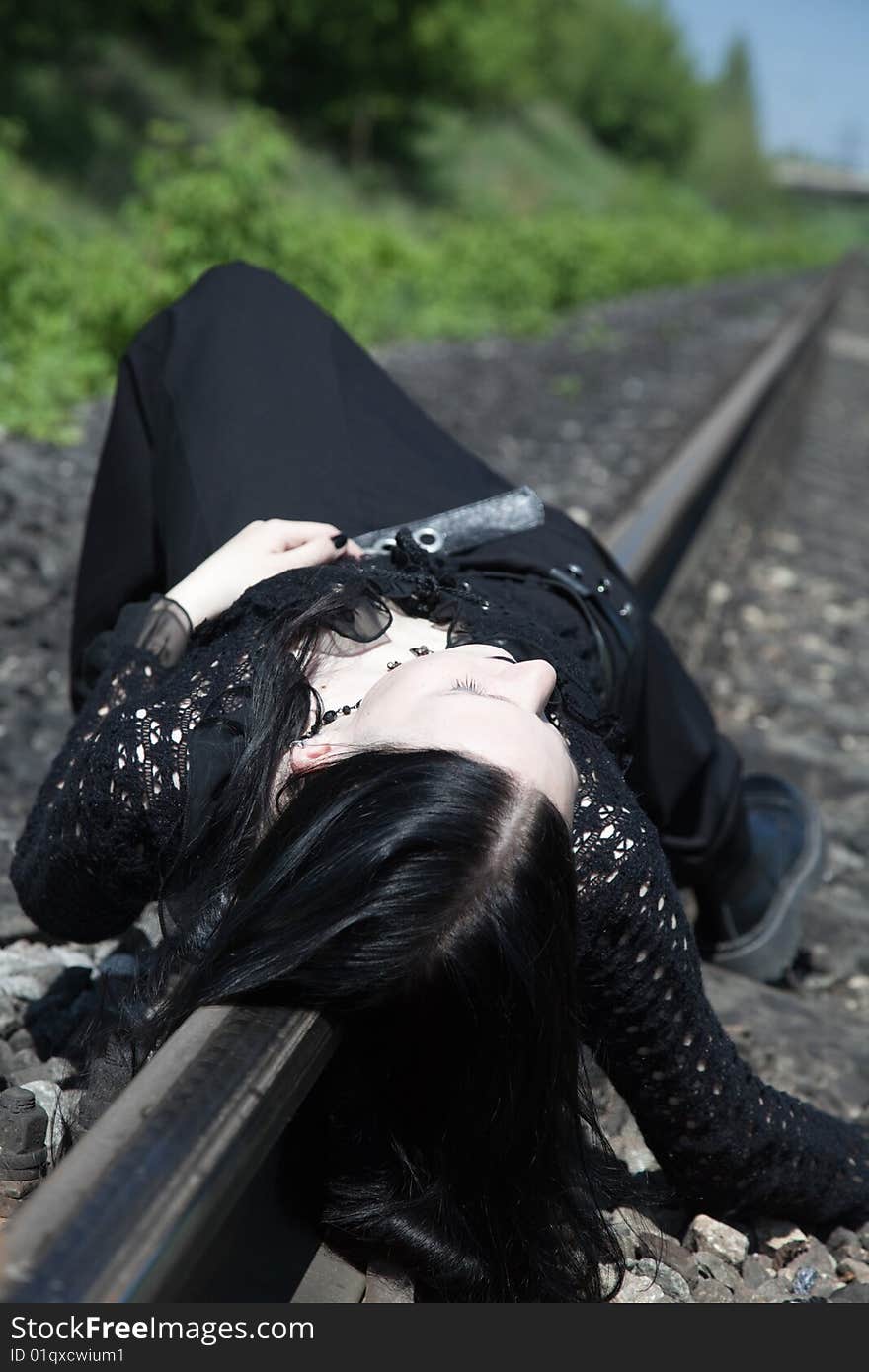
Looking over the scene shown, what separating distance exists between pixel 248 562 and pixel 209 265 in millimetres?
5655

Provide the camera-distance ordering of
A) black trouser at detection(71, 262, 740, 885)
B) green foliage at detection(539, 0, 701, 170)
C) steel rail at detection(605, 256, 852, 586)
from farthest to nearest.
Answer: green foliage at detection(539, 0, 701, 170) → steel rail at detection(605, 256, 852, 586) → black trouser at detection(71, 262, 740, 885)

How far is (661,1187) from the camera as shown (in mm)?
1989

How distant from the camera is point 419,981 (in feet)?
4.61

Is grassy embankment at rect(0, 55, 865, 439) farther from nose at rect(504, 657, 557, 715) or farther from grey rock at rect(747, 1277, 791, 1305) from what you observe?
grey rock at rect(747, 1277, 791, 1305)

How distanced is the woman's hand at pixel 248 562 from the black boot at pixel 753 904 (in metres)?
1.07

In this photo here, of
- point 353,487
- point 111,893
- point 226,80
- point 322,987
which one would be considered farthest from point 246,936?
point 226,80

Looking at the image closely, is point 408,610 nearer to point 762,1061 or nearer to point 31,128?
point 762,1061

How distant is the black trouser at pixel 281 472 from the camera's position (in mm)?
2355

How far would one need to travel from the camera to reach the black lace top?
1.63m

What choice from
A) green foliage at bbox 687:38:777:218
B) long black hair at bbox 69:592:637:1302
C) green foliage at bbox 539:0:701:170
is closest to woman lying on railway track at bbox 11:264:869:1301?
long black hair at bbox 69:592:637:1302

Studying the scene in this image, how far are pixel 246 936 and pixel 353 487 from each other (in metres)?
1.11

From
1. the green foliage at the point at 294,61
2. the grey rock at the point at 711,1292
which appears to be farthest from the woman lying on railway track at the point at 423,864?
the green foliage at the point at 294,61

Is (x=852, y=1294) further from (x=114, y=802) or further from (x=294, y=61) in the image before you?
(x=294, y=61)

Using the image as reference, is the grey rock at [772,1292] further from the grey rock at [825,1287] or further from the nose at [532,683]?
the nose at [532,683]
